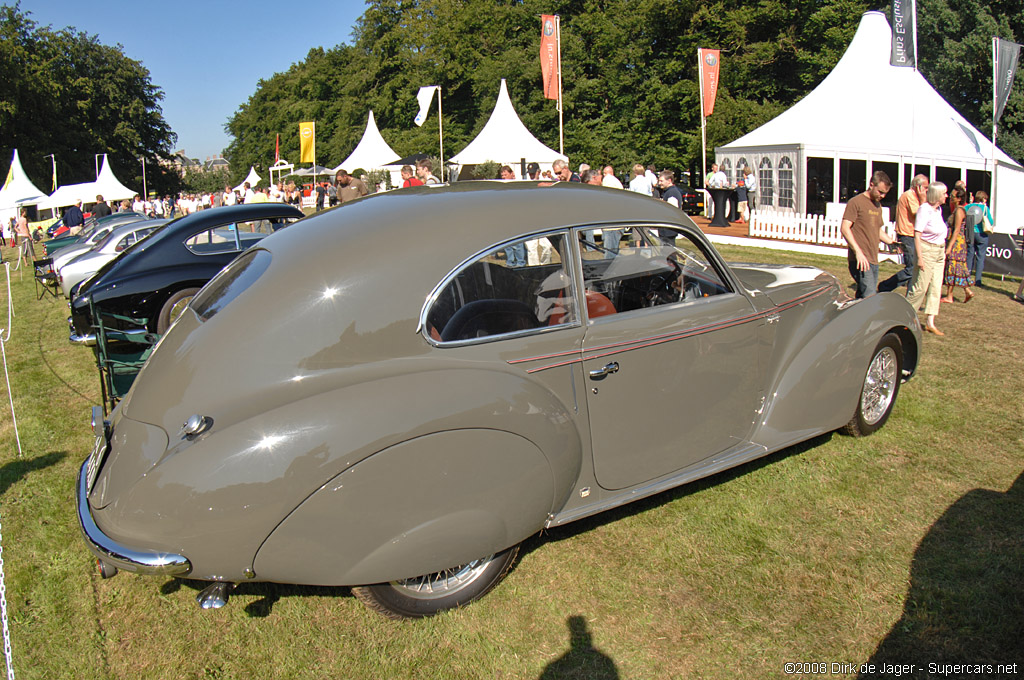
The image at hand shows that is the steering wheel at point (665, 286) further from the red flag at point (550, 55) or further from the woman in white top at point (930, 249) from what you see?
the red flag at point (550, 55)

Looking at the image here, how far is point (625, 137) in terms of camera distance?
42.0 metres

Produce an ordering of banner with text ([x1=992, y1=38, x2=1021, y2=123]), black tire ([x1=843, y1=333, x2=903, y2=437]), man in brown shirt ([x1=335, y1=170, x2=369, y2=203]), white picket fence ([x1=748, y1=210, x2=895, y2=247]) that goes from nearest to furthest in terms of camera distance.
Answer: black tire ([x1=843, y1=333, x2=903, y2=437]) < man in brown shirt ([x1=335, y1=170, x2=369, y2=203]) < banner with text ([x1=992, y1=38, x2=1021, y2=123]) < white picket fence ([x1=748, y1=210, x2=895, y2=247])

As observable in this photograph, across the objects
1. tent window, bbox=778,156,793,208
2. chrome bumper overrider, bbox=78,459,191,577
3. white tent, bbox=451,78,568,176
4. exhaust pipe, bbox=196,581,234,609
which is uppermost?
white tent, bbox=451,78,568,176

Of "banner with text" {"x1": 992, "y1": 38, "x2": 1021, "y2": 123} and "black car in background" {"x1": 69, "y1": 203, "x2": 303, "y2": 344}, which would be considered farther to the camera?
"banner with text" {"x1": 992, "y1": 38, "x2": 1021, "y2": 123}

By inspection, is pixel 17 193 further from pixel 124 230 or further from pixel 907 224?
pixel 907 224

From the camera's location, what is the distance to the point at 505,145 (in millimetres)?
26781

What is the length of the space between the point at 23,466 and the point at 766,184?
67.9 ft

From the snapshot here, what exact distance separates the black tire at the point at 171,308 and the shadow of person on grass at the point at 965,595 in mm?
7730

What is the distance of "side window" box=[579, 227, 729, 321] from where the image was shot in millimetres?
4066

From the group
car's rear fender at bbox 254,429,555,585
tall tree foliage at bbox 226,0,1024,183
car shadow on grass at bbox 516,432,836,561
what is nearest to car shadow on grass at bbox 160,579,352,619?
car's rear fender at bbox 254,429,555,585

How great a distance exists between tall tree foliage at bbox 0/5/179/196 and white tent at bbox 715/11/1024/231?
56.1 m

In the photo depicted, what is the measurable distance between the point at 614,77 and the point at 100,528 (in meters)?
43.9

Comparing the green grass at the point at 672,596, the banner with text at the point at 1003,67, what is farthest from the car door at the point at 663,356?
the banner with text at the point at 1003,67

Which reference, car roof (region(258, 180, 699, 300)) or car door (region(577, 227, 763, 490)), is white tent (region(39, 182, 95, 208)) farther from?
car door (region(577, 227, 763, 490))
